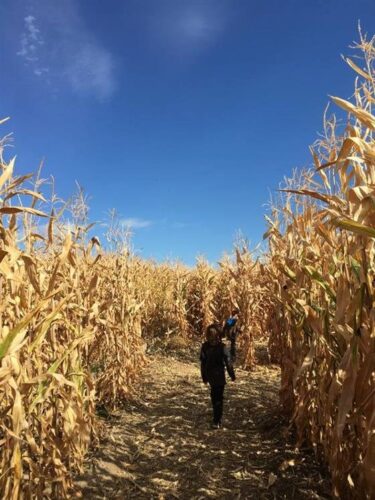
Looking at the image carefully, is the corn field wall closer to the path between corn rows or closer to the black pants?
the path between corn rows

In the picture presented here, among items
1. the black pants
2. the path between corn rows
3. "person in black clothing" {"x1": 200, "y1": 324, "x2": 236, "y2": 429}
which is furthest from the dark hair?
the path between corn rows

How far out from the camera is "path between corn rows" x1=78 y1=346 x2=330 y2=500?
4270 mm

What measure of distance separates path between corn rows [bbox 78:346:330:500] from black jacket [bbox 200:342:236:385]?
69 centimetres

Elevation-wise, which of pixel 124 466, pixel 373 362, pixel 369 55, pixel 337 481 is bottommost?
pixel 124 466

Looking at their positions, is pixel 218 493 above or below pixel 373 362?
below

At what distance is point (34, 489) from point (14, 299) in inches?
64.5

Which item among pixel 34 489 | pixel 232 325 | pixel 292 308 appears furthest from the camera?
pixel 232 325

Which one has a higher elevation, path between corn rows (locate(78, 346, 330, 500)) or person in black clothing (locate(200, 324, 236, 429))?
person in black clothing (locate(200, 324, 236, 429))

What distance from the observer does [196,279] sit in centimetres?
1546

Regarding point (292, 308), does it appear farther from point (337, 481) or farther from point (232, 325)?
point (232, 325)

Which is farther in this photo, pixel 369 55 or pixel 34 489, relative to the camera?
pixel 34 489

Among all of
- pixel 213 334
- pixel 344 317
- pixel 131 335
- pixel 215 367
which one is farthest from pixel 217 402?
pixel 344 317

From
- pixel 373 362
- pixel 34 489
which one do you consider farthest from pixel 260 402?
pixel 373 362

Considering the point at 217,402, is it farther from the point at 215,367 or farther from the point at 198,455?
the point at 198,455
